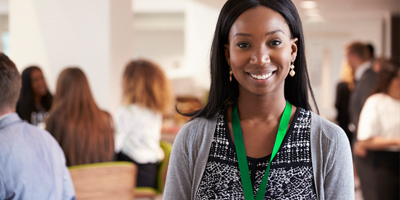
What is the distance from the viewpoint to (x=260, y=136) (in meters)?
1.13

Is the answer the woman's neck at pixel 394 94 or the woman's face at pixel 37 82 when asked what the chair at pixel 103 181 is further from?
the woman's neck at pixel 394 94

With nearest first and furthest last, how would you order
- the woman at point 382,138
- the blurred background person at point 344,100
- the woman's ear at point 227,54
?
the woman's ear at point 227,54, the woman at point 382,138, the blurred background person at point 344,100

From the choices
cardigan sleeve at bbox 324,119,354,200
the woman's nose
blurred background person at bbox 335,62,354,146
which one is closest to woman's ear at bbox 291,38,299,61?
the woman's nose

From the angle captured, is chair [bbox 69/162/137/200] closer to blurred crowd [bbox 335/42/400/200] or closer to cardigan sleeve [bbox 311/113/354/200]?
blurred crowd [bbox 335/42/400/200]

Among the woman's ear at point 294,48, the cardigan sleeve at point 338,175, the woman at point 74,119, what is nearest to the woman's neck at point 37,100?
the woman at point 74,119

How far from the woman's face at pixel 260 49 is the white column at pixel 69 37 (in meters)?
3.15

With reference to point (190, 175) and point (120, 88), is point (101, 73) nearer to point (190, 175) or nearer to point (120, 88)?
point (120, 88)

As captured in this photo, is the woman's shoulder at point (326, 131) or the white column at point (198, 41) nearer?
the woman's shoulder at point (326, 131)

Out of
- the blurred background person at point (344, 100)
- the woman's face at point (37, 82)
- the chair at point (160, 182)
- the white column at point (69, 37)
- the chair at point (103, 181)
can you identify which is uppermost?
the white column at point (69, 37)

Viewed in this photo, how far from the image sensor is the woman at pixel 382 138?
3363 millimetres

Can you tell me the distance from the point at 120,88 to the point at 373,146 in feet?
7.87

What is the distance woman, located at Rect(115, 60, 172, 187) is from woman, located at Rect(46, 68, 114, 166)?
0.61 meters

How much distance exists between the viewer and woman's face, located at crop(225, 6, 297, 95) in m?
1.06

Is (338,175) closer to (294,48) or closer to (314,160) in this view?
(314,160)
